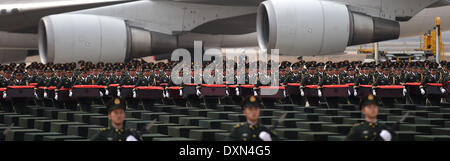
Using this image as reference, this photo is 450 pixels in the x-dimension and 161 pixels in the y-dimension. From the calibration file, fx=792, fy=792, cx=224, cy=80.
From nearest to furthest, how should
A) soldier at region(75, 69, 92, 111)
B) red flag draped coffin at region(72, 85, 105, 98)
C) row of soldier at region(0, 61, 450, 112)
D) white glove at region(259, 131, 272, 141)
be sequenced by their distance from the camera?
white glove at region(259, 131, 272, 141), soldier at region(75, 69, 92, 111), row of soldier at region(0, 61, 450, 112), red flag draped coffin at region(72, 85, 105, 98)

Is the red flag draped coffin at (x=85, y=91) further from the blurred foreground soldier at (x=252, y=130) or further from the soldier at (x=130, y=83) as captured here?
the blurred foreground soldier at (x=252, y=130)

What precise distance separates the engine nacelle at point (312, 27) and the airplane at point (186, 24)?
0.02 meters

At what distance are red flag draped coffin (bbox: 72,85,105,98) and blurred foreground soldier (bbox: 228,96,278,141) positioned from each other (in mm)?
10718

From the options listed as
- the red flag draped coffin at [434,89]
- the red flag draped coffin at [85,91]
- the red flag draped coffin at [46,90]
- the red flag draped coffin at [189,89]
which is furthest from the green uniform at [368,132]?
the red flag draped coffin at [46,90]

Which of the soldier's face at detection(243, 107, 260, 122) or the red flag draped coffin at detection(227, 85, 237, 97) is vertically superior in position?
the red flag draped coffin at detection(227, 85, 237, 97)

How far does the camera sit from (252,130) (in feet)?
20.4

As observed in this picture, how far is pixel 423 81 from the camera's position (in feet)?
54.5

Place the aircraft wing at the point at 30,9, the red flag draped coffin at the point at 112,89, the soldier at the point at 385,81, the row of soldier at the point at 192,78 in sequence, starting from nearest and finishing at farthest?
the soldier at the point at 385,81 → the row of soldier at the point at 192,78 → the red flag draped coffin at the point at 112,89 → the aircraft wing at the point at 30,9

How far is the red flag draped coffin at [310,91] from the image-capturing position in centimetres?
1639

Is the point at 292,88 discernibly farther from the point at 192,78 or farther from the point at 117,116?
the point at 117,116

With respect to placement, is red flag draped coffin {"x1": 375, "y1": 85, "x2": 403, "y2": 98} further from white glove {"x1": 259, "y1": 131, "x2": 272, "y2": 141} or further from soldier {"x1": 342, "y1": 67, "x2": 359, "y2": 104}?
white glove {"x1": 259, "y1": 131, "x2": 272, "y2": 141}

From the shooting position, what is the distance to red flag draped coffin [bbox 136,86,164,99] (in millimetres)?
16453

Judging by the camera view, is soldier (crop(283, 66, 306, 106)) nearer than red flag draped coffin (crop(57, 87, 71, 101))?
No

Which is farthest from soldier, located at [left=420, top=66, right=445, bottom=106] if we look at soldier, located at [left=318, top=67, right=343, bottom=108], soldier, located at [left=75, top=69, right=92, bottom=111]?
soldier, located at [left=75, top=69, right=92, bottom=111]
